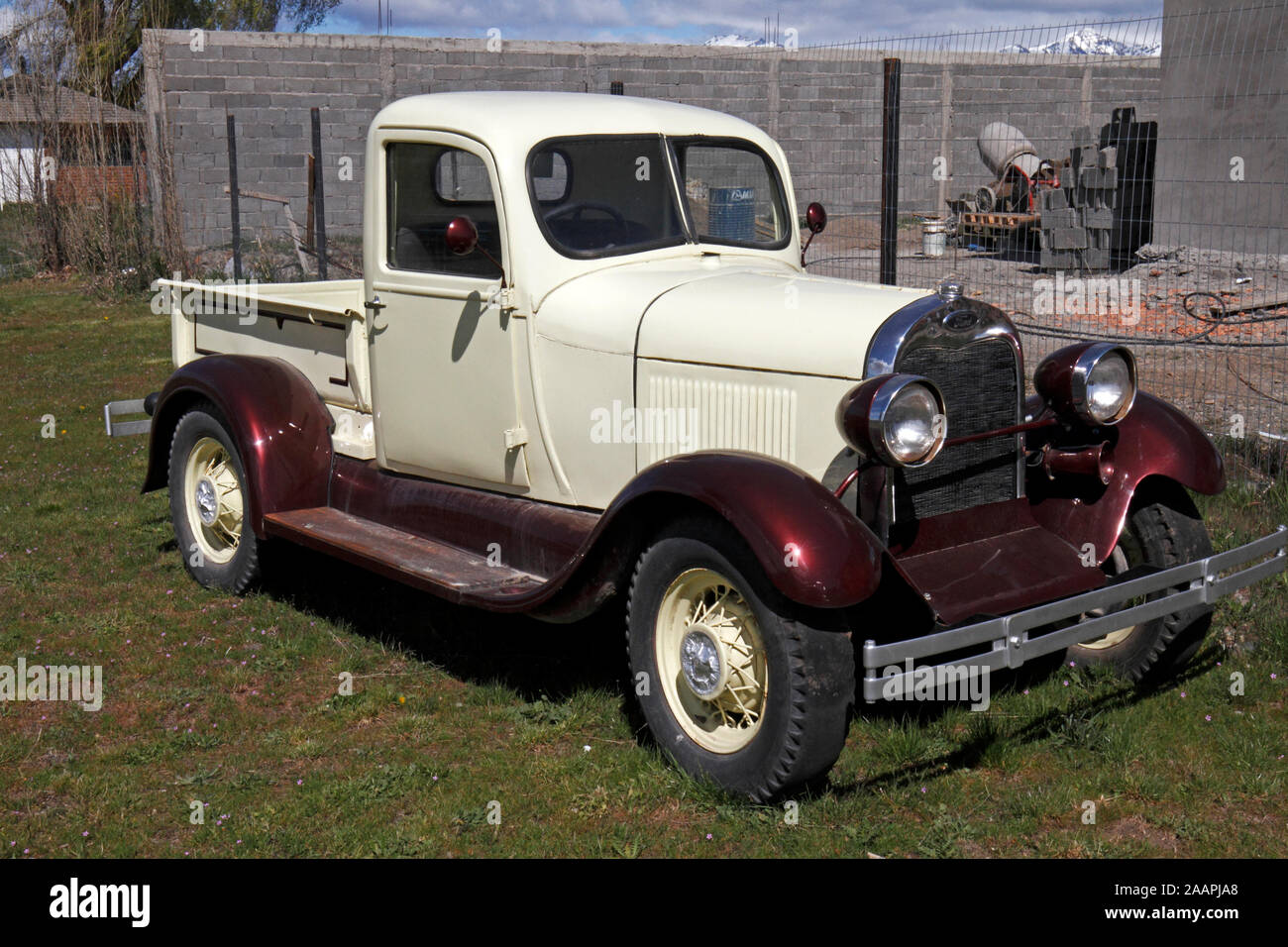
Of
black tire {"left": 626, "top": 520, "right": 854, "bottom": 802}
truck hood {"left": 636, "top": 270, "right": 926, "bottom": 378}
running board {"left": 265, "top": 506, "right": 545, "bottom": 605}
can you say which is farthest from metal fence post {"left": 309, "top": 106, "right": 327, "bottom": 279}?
black tire {"left": 626, "top": 520, "right": 854, "bottom": 802}

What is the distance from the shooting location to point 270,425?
16.9 ft

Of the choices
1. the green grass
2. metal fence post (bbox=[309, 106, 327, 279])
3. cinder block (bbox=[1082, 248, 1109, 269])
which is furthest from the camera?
cinder block (bbox=[1082, 248, 1109, 269])

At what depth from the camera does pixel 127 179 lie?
15.8 m

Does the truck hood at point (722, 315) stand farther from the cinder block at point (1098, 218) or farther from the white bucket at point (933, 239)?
the cinder block at point (1098, 218)

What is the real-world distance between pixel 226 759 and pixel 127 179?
44.5ft

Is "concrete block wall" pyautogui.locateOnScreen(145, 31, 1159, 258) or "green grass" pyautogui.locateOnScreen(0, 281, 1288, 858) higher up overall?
"concrete block wall" pyautogui.locateOnScreen(145, 31, 1159, 258)

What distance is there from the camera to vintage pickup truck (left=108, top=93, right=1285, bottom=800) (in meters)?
3.43

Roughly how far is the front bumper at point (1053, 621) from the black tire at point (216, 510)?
2918mm

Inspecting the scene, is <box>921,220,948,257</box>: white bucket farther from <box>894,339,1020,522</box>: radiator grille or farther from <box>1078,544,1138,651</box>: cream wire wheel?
<box>894,339,1020,522</box>: radiator grille

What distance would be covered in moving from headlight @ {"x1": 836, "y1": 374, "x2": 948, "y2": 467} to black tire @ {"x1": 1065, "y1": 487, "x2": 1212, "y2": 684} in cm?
107

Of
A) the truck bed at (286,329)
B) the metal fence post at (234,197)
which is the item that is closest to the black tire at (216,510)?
the truck bed at (286,329)

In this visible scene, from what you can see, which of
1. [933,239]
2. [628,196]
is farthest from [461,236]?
[933,239]

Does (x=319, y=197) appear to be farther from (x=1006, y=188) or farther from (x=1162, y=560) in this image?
(x=1162, y=560)

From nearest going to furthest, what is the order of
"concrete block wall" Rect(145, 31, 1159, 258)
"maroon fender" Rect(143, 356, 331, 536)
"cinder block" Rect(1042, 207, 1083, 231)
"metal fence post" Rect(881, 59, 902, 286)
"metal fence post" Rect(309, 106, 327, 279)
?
"maroon fender" Rect(143, 356, 331, 536), "metal fence post" Rect(881, 59, 902, 286), "metal fence post" Rect(309, 106, 327, 279), "cinder block" Rect(1042, 207, 1083, 231), "concrete block wall" Rect(145, 31, 1159, 258)
